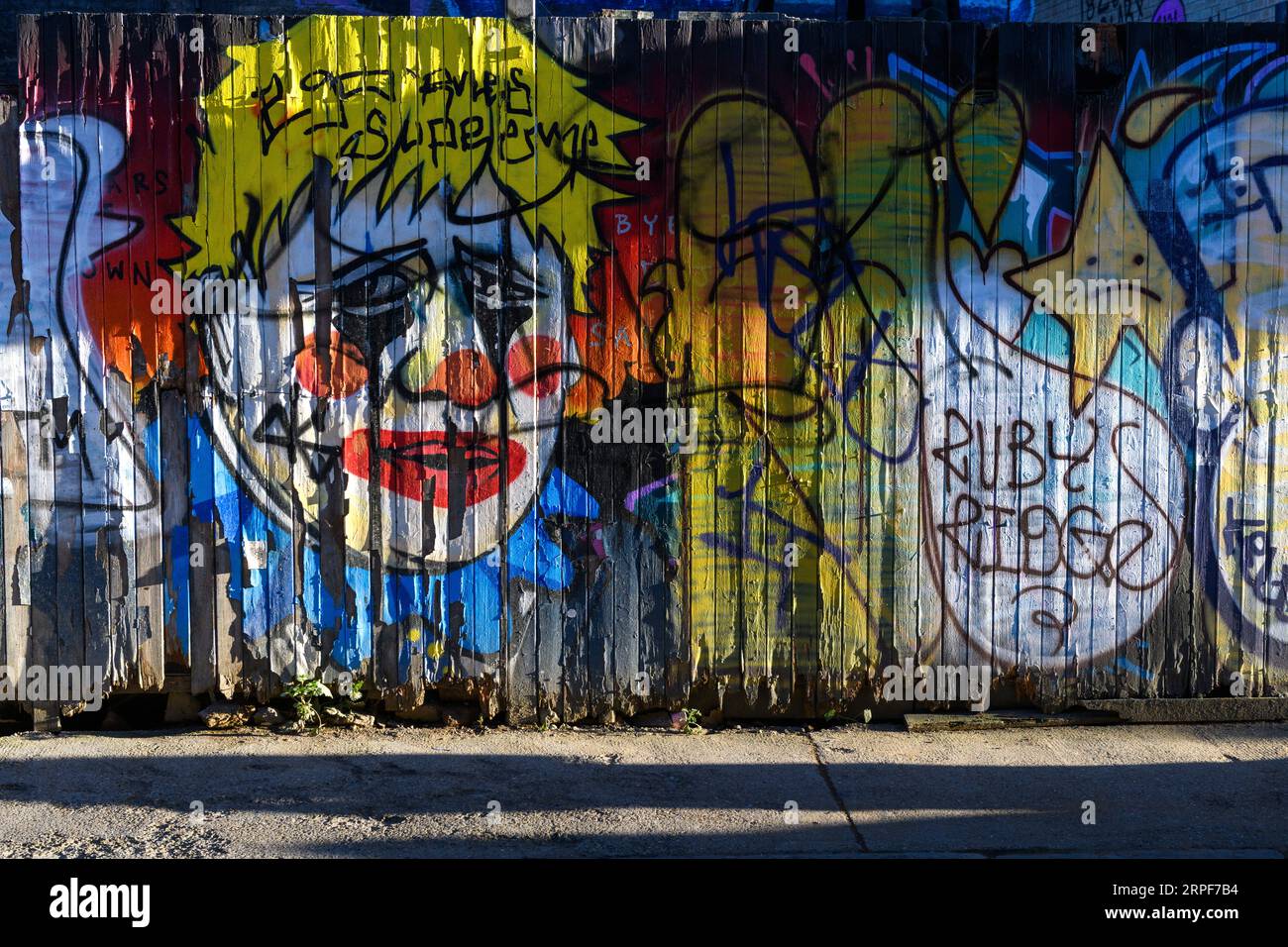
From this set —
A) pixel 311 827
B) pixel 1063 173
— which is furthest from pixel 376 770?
pixel 1063 173

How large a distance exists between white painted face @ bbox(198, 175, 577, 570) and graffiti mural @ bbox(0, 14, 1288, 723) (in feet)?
0.05

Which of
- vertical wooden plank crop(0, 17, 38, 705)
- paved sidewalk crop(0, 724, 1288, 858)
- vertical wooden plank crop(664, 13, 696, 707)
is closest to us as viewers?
paved sidewalk crop(0, 724, 1288, 858)

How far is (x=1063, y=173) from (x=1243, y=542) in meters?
1.90

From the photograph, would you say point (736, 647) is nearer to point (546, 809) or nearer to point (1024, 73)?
point (546, 809)

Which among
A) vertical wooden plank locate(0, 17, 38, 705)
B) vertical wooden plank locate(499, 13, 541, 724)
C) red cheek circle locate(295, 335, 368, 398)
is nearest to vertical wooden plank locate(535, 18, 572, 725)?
vertical wooden plank locate(499, 13, 541, 724)

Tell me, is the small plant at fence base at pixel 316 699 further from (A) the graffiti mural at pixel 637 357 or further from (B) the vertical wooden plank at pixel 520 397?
(B) the vertical wooden plank at pixel 520 397

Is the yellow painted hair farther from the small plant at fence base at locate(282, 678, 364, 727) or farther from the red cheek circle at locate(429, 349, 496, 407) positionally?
the small plant at fence base at locate(282, 678, 364, 727)

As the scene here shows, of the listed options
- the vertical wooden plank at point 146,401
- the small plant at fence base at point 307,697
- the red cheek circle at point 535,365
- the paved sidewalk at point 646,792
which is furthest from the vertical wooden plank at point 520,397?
the vertical wooden plank at point 146,401

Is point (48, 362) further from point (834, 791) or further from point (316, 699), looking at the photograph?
point (834, 791)

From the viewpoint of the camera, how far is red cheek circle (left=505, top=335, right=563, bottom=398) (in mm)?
5180

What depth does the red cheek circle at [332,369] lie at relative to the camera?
16.9ft

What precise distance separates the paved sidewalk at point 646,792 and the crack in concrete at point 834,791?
0.01 m

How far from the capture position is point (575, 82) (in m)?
5.10

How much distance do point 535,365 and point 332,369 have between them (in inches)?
35.8
